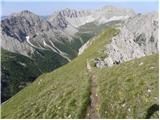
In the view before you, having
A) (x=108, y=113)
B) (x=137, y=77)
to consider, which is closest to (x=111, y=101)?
(x=108, y=113)

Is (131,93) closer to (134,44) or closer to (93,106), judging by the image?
(93,106)

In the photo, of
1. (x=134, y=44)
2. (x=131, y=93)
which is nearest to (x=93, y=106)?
(x=131, y=93)

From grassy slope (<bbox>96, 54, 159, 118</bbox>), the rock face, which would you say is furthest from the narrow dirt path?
the rock face

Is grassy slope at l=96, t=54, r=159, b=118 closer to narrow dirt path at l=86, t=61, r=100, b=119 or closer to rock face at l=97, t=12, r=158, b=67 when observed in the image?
narrow dirt path at l=86, t=61, r=100, b=119

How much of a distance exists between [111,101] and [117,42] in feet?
341

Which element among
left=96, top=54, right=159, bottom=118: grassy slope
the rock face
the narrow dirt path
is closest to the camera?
left=96, top=54, right=159, bottom=118: grassy slope

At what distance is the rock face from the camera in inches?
4574

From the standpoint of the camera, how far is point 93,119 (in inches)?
1144

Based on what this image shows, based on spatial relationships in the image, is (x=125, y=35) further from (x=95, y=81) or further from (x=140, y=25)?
(x=95, y=81)

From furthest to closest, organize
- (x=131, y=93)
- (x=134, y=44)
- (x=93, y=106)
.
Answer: (x=134, y=44) < (x=93, y=106) < (x=131, y=93)

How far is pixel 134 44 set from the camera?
130 m

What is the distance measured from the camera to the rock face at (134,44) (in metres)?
116

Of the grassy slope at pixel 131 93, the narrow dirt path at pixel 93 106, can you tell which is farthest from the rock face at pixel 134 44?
the narrow dirt path at pixel 93 106

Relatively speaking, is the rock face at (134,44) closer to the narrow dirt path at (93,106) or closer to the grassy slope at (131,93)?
the grassy slope at (131,93)
